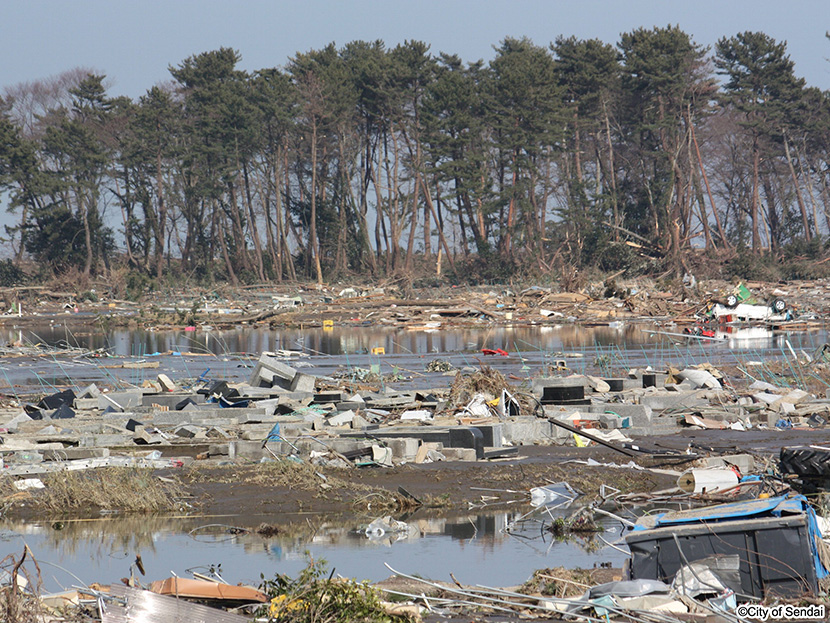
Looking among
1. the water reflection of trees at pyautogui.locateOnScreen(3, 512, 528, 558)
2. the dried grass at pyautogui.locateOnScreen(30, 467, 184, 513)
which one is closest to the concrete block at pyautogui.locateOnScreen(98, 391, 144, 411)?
the dried grass at pyautogui.locateOnScreen(30, 467, 184, 513)

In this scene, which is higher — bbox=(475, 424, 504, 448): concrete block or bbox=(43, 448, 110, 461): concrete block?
bbox=(43, 448, 110, 461): concrete block

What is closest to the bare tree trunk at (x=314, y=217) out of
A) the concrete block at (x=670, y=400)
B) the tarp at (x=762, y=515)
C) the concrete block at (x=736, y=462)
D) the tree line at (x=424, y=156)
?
the tree line at (x=424, y=156)

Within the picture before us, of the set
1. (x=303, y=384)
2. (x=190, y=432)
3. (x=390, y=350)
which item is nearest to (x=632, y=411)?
(x=303, y=384)

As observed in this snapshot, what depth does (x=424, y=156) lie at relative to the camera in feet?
191

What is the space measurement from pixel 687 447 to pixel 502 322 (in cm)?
2760

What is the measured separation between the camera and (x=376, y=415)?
15477 millimetres

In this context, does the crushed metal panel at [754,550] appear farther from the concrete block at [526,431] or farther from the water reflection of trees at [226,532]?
the concrete block at [526,431]

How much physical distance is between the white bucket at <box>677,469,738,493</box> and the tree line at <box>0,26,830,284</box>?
43002mm

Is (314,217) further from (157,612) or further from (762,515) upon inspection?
(157,612)

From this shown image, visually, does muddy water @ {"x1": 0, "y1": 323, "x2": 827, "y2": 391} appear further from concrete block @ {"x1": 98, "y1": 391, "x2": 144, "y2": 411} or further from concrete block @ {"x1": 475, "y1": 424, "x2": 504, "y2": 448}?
concrete block @ {"x1": 475, "y1": 424, "x2": 504, "y2": 448}

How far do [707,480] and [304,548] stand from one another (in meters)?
4.12

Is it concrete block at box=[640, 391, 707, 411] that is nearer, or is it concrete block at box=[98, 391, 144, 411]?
Result: concrete block at box=[640, 391, 707, 411]

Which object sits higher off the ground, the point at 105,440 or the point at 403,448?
the point at 105,440

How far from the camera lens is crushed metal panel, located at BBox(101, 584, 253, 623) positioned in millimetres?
5477
